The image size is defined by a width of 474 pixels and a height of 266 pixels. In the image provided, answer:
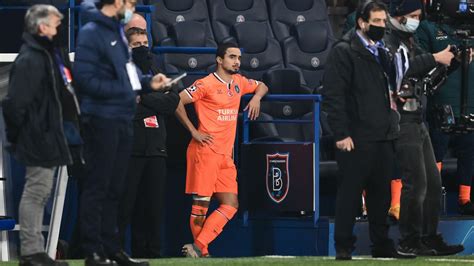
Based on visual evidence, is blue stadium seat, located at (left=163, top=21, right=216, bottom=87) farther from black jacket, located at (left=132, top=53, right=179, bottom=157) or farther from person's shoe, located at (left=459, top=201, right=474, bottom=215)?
person's shoe, located at (left=459, top=201, right=474, bottom=215)

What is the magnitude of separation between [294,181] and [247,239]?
0.77 meters

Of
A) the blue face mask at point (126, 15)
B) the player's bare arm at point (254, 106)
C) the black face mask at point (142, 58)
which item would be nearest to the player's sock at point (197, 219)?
the player's bare arm at point (254, 106)

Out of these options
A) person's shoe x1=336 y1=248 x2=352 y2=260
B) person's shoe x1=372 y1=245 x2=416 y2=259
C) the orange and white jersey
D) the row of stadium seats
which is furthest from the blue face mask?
the row of stadium seats

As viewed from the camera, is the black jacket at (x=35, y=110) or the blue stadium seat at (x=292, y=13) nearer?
the black jacket at (x=35, y=110)

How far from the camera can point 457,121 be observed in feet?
45.1

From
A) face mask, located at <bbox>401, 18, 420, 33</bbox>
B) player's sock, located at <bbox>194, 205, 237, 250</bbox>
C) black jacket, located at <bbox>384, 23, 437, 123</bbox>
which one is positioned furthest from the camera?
player's sock, located at <bbox>194, 205, 237, 250</bbox>

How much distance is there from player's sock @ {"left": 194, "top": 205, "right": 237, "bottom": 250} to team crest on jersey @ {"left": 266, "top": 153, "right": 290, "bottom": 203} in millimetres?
520

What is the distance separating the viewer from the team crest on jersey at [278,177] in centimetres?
1413

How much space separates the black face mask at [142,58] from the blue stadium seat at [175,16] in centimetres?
290

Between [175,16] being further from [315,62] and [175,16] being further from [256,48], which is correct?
[315,62]

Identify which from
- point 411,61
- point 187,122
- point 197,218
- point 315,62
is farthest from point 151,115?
point 315,62

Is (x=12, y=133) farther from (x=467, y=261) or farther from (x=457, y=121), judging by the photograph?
(x=457, y=121)

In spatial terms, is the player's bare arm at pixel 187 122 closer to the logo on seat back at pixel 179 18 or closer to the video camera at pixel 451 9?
the video camera at pixel 451 9

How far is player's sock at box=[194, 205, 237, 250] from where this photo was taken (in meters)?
13.8
